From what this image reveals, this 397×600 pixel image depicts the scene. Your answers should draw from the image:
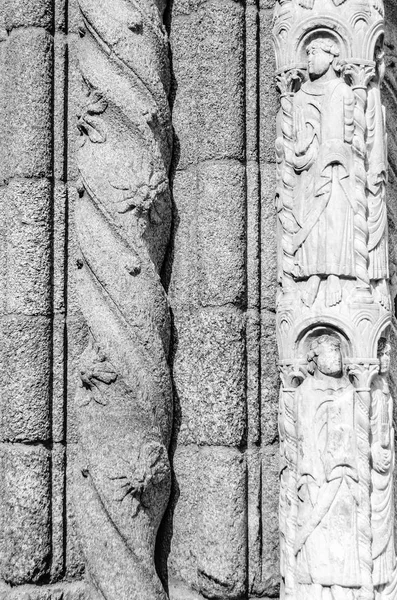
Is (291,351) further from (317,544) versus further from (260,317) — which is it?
(317,544)

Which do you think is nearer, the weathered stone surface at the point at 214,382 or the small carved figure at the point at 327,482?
the small carved figure at the point at 327,482

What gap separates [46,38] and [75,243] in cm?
A: 57

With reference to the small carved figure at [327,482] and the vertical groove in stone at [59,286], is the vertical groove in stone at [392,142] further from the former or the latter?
the vertical groove in stone at [59,286]

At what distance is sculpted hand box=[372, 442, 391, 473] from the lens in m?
2.09

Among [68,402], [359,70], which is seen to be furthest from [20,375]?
[359,70]

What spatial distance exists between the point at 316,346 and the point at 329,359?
50 mm

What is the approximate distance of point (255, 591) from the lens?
2.24 meters

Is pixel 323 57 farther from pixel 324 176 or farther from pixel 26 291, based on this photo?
pixel 26 291

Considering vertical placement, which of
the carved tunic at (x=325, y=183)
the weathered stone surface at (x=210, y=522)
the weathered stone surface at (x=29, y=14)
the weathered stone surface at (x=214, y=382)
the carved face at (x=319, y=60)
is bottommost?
the weathered stone surface at (x=210, y=522)

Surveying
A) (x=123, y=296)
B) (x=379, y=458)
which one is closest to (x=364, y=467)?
(x=379, y=458)

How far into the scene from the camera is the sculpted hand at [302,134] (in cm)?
217

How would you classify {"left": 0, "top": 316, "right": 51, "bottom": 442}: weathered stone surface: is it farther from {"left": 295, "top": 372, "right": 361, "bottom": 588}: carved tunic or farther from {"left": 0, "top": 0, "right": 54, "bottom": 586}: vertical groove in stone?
{"left": 295, "top": 372, "right": 361, "bottom": 588}: carved tunic

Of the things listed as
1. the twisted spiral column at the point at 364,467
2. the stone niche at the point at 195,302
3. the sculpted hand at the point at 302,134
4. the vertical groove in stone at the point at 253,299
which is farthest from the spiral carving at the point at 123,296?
the twisted spiral column at the point at 364,467

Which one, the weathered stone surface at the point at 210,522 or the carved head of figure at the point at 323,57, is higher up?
the carved head of figure at the point at 323,57
